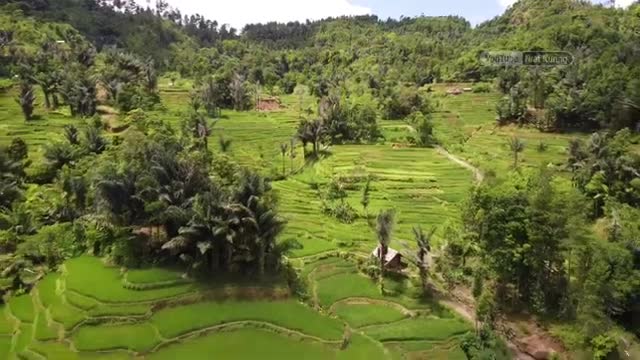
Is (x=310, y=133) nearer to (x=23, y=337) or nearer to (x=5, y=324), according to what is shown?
(x=5, y=324)

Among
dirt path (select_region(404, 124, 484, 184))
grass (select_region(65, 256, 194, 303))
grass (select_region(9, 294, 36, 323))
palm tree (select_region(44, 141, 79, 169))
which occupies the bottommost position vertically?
grass (select_region(9, 294, 36, 323))

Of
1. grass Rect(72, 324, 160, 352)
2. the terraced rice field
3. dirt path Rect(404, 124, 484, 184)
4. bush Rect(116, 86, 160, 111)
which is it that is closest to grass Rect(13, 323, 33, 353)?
the terraced rice field

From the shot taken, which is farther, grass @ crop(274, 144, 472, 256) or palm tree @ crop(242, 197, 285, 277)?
grass @ crop(274, 144, 472, 256)

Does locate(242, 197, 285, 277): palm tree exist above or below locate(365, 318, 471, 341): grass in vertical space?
above

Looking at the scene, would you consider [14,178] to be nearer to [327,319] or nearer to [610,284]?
[327,319]

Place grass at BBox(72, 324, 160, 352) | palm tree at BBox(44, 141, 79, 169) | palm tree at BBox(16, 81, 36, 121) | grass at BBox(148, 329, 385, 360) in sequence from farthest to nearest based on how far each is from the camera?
1. palm tree at BBox(16, 81, 36, 121)
2. palm tree at BBox(44, 141, 79, 169)
3. grass at BBox(148, 329, 385, 360)
4. grass at BBox(72, 324, 160, 352)

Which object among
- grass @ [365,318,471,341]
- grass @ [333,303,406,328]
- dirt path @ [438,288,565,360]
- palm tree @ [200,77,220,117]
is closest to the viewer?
dirt path @ [438,288,565,360]

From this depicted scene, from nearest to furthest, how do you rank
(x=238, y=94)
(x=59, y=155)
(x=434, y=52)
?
(x=59, y=155) < (x=238, y=94) < (x=434, y=52)

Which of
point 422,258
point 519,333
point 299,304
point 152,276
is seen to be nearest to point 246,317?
point 299,304

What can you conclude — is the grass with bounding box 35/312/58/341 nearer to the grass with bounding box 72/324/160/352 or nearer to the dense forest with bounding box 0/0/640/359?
the grass with bounding box 72/324/160/352
